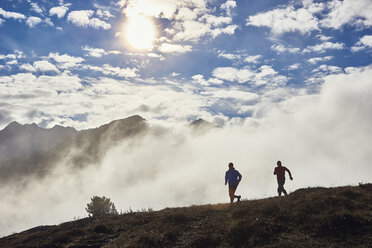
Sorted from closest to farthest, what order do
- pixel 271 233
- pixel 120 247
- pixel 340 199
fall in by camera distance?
pixel 271 233 → pixel 120 247 → pixel 340 199

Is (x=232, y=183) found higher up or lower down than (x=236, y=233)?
higher up

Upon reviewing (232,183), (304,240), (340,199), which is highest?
(232,183)

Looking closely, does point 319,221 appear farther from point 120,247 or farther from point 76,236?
point 76,236

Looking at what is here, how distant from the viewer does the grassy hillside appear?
472 inches

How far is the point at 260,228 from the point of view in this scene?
13.4m

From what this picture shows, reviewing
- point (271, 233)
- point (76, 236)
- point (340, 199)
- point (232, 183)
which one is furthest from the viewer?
point (232, 183)

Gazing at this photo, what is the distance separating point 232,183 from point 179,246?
870cm

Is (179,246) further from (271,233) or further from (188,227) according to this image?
(271,233)

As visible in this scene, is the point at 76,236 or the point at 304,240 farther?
the point at 76,236

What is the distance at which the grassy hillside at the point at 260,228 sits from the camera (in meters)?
12.0

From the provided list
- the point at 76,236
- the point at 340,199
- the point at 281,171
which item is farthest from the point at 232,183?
the point at 76,236

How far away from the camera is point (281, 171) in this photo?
2298 cm

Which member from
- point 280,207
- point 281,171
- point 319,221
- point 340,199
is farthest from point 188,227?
point 281,171

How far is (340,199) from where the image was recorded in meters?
15.6
